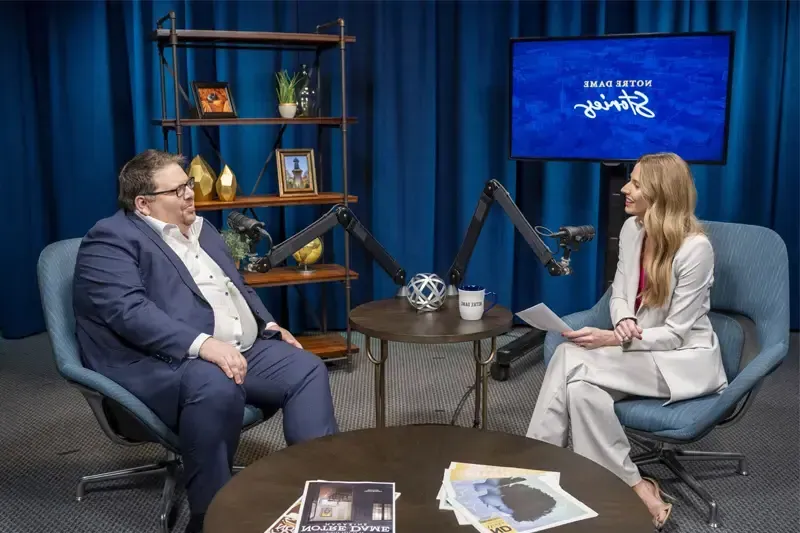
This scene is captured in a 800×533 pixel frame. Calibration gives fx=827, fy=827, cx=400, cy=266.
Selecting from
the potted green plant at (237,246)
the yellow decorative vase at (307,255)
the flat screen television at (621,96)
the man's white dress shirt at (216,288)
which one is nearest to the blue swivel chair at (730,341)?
Answer: the flat screen television at (621,96)

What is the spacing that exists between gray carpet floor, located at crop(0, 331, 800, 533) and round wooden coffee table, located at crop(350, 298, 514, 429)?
1.92 feet

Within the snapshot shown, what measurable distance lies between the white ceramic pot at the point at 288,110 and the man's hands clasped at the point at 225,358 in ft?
5.22

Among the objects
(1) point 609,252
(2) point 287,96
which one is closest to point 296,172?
(2) point 287,96

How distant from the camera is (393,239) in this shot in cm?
425

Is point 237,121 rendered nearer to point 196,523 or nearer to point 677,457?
point 196,523

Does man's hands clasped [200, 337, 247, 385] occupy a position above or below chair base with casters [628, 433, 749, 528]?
above

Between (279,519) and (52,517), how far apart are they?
4.09 ft

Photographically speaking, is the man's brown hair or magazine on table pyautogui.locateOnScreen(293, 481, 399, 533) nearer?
magazine on table pyautogui.locateOnScreen(293, 481, 399, 533)

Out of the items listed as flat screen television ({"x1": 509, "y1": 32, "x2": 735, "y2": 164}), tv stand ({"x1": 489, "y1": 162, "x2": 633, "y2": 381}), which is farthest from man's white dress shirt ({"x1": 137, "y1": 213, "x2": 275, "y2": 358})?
flat screen television ({"x1": 509, "y1": 32, "x2": 735, "y2": 164})

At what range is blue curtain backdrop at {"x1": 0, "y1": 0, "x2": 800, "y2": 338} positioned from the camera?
156 inches

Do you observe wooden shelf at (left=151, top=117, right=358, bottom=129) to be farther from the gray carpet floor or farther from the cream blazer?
the cream blazer

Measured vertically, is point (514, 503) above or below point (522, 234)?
below

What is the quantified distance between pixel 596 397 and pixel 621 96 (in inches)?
62.6

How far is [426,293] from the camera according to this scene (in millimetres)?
2629
